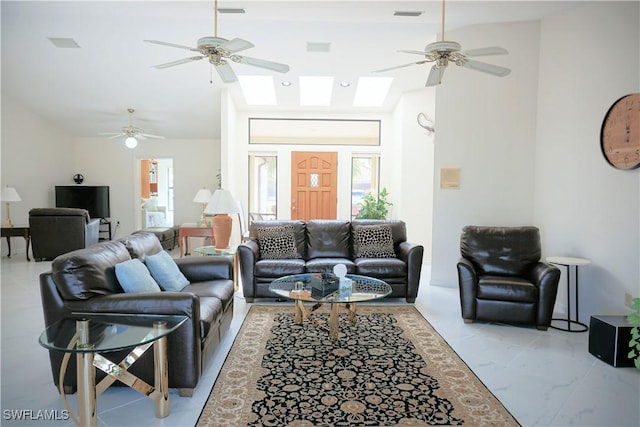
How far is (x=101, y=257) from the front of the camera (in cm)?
271

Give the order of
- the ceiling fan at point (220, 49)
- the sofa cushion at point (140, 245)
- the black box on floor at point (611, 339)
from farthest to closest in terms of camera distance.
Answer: the sofa cushion at point (140, 245), the ceiling fan at point (220, 49), the black box on floor at point (611, 339)

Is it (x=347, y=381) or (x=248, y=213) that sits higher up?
(x=248, y=213)

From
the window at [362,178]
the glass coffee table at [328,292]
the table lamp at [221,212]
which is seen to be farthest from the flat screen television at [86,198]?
the glass coffee table at [328,292]

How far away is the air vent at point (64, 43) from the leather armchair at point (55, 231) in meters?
2.73

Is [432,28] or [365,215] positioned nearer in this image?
[432,28]

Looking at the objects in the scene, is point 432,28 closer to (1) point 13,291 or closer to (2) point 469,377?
(2) point 469,377

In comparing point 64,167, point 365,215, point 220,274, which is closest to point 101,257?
point 220,274

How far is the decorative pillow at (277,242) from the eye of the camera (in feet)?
15.7

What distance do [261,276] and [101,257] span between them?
6.65ft

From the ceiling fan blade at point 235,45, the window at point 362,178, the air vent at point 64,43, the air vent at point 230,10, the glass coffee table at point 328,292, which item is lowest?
the glass coffee table at point 328,292

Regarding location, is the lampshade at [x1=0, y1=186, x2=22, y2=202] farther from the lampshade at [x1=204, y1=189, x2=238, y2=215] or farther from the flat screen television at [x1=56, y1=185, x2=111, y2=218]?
the lampshade at [x1=204, y1=189, x2=238, y2=215]

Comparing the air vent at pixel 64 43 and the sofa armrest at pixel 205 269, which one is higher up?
the air vent at pixel 64 43

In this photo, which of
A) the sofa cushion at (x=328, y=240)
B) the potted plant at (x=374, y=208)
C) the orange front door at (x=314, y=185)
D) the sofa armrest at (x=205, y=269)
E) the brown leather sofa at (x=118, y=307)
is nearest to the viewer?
the brown leather sofa at (x=118, y=307)

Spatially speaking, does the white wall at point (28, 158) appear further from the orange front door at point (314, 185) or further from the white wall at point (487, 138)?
the white wall at point (487, 138)
